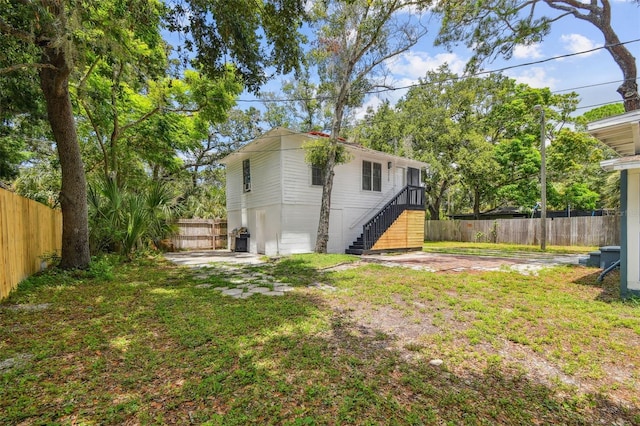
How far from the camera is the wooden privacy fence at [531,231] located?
14.3 meters

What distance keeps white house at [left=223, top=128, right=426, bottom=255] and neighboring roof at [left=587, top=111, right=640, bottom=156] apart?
6.96 m

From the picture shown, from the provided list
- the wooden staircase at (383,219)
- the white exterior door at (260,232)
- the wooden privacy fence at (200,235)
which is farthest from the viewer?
the wooden privacy fence at (200,235)

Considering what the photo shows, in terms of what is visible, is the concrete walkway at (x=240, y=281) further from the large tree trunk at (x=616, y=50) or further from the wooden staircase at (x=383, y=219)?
the large tree trunk at (x=616, y=50)

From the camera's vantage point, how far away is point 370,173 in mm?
13445

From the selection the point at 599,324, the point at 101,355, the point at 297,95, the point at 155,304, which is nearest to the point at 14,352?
the point at 101,355

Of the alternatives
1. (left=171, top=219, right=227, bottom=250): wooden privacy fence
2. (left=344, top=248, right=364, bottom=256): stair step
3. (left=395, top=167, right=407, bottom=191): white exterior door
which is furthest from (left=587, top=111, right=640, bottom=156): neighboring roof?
(left=171, top=219, right=227, bottom=250): wooden privacy fence

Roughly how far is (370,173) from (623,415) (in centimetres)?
1178

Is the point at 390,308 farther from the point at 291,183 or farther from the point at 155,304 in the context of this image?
the point at 291,183

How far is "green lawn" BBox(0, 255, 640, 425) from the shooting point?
2080 mm

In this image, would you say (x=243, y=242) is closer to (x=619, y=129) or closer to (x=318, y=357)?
(x=318, y=357)

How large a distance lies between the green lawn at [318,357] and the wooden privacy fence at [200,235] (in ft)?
28.9

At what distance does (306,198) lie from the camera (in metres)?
11.4

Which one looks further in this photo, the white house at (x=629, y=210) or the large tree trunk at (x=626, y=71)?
the large tree trunk at (x=626, y=71)

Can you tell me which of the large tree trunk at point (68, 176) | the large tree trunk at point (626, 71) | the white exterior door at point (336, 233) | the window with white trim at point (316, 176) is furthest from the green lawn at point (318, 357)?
the large tree trunk at point (626, 71)
